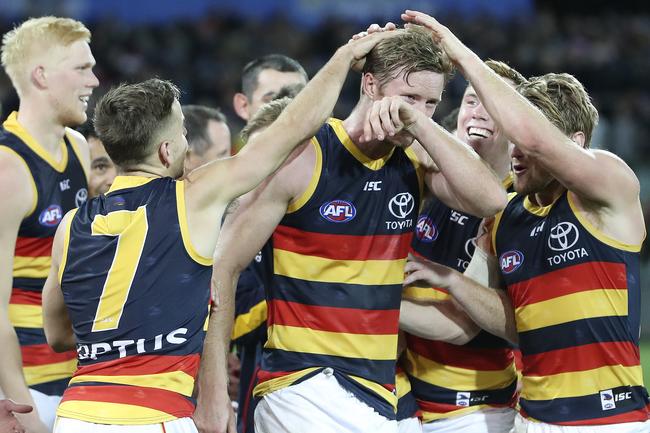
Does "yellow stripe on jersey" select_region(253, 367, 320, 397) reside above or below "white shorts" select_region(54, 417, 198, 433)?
below

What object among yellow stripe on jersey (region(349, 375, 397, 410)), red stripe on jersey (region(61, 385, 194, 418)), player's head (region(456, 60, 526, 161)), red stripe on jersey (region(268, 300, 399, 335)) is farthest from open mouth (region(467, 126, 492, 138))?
red stripe on jersey (region(61, 385, 194, 418))

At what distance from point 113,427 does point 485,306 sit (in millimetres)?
1831

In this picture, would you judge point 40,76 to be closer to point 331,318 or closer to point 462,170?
point 331,318

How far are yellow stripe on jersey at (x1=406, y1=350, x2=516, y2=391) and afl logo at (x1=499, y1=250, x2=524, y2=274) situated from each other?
73 centimetres

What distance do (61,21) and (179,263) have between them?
2.32m

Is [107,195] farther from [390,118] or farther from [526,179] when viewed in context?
[526,179]

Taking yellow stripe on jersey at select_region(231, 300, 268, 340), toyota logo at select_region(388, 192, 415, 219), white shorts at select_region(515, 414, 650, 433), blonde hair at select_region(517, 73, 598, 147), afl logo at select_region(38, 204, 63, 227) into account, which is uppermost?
blonde hair at select_region(517, 73, 598, 147)

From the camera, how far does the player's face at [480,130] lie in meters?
5.18

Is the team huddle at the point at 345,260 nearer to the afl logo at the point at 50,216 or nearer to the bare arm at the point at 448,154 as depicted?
the bare arm at the point at 448,154

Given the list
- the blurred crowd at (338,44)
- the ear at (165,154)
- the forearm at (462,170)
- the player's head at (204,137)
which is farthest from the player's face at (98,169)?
the blurred crowd at (338,44)

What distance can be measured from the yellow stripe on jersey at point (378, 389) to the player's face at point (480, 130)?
150 centimetres

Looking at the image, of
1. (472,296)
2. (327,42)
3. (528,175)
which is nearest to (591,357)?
(472,296)

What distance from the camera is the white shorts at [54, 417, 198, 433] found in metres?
3.71

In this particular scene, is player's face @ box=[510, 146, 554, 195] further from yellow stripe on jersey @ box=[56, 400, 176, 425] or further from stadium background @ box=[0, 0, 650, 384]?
stadium background @ box=[0, 0, 650, 384]
